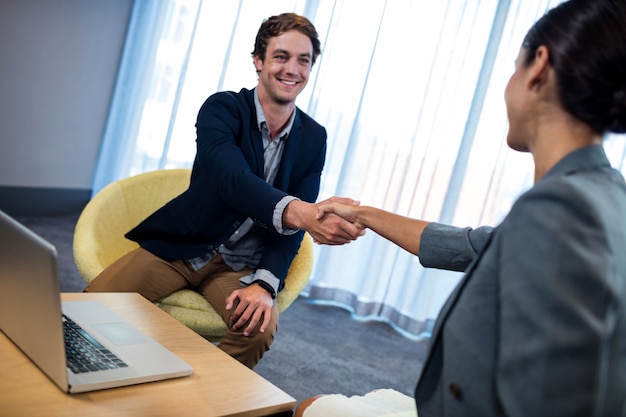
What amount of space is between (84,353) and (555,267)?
895mm

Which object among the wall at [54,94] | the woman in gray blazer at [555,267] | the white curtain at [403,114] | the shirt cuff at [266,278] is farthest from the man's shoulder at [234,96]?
the wall at [54,94]

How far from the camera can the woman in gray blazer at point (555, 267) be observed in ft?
2.64

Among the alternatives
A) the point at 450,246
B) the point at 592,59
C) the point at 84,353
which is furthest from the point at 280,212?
the point at 592,59

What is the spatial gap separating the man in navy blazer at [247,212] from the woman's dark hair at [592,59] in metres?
1.14

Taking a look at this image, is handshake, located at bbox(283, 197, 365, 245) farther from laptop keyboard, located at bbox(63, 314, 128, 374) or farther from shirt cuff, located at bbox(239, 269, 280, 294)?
laptop keyboard, located at bbox(63, 314, 128, 374)

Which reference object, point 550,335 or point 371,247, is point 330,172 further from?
point 550,335

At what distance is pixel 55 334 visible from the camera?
102cm

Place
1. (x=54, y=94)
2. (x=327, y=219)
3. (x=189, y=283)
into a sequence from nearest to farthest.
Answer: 1. (x=327, y=219)
2. (x=189, y=283)
3. (x=54, y=94)

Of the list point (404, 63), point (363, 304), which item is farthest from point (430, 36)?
point (363, 304)

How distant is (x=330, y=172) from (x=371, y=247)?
61cm

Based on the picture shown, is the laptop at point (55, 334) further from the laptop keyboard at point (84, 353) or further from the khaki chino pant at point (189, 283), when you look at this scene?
the khaki chino pant at point (189, 283)

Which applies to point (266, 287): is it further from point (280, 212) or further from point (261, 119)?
point (261, 119)

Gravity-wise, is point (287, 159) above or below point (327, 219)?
above

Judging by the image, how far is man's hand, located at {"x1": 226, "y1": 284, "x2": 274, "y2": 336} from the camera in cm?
205
